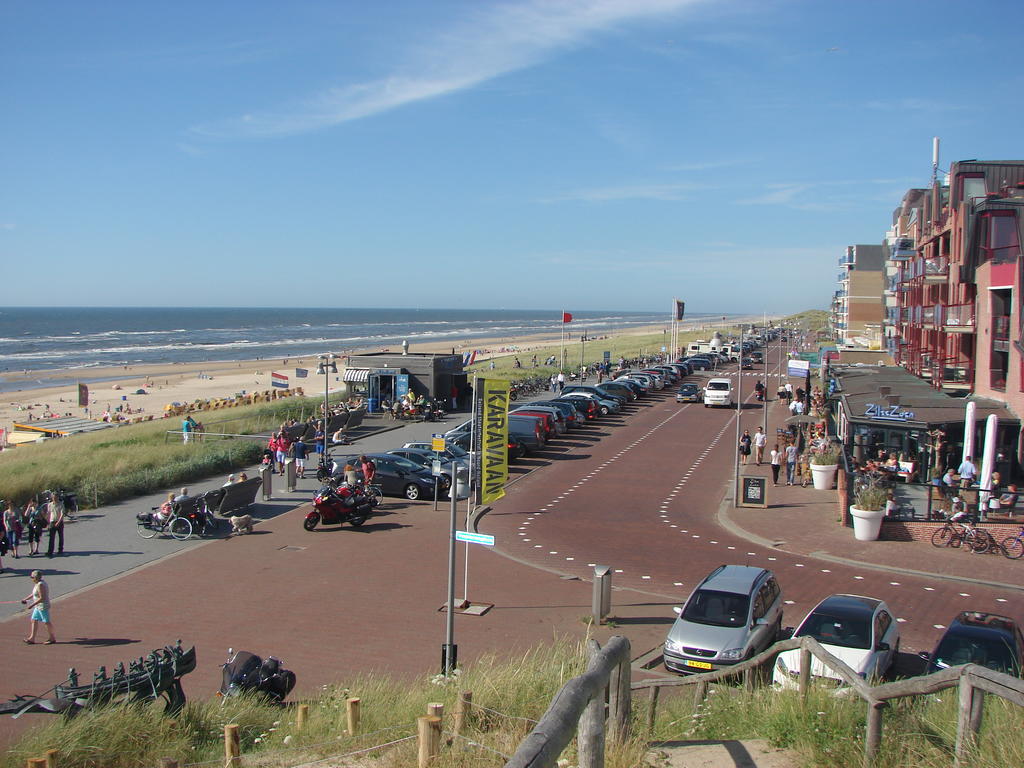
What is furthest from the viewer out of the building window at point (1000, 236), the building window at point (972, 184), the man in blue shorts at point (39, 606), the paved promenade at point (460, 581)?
the building window at point (972, 184)

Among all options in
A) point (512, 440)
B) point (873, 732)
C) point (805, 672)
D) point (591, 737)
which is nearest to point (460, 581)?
point (805, 672)

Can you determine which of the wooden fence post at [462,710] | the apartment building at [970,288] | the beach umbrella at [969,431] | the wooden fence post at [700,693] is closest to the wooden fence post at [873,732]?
the wooden fence post at [700,693]

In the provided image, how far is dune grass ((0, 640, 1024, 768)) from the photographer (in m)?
5.98

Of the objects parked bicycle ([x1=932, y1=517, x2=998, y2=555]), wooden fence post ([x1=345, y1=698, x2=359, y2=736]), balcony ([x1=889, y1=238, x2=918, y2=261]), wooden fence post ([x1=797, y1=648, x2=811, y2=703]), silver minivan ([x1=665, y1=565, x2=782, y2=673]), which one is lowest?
parked bicycle ([x1=932, y1=517, x2=998, y2=555])

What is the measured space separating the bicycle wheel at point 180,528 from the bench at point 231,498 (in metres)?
0.94

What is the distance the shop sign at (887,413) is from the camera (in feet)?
81.1

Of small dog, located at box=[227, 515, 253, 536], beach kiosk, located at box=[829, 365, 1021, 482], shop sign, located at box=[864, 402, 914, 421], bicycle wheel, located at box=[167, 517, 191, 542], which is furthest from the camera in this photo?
shop sign, located at box=[864, 402, 914, 421]

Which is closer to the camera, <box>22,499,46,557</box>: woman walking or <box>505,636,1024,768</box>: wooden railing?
<box>505,636,1024,768</box>: wooden railing

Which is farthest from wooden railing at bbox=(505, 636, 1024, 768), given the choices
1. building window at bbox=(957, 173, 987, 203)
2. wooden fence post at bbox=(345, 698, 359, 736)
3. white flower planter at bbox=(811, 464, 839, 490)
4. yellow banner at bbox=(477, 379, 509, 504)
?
building window at bbox=(957, 173, 987, 203)

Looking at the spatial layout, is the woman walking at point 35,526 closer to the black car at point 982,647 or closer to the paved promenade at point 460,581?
the paved promenade at point 460,581

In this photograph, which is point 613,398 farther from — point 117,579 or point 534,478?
point 117,579

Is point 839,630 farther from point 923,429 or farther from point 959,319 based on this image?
point 959,319

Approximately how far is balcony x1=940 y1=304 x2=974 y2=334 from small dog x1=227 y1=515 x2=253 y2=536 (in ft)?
83.9

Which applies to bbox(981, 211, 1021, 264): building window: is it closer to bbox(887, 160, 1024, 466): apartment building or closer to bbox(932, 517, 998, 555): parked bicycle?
bbox(887, 160, 1024, 466): apartment building
